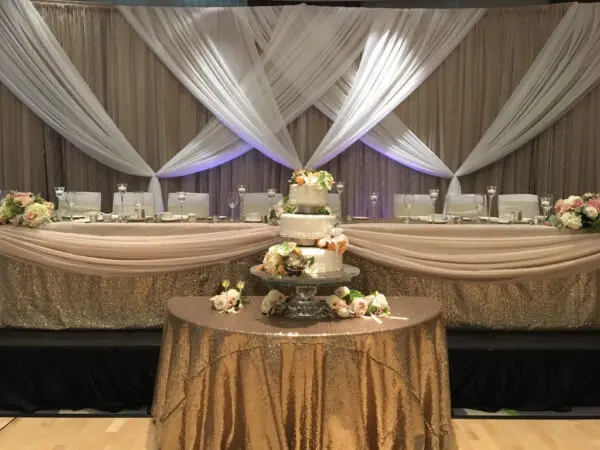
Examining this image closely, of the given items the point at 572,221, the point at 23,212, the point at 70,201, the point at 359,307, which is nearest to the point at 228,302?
the point at 359,307

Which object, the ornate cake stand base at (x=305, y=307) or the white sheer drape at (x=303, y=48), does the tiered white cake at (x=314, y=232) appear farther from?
the white sheer drape at (x=303, y=48)

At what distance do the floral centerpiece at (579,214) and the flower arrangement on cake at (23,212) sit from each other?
3.18 m

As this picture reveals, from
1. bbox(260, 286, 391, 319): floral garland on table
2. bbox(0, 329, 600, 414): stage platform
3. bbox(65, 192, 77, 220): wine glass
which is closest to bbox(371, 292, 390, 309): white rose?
bbox(260, 286, 391, 319): floral garland on table

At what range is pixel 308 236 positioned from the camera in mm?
2689

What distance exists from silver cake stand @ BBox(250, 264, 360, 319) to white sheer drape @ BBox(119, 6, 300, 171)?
4210 millimetres

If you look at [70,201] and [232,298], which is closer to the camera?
[232,298]

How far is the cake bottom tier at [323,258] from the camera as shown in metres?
2.67

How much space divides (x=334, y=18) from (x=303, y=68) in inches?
24.9

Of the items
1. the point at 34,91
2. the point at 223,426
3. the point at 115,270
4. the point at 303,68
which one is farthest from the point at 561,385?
the point at 34,91

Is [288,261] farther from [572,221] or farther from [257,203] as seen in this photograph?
[257,203]

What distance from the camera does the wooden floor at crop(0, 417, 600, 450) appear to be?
3.19m

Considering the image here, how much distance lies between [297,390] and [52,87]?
5326 millimetres

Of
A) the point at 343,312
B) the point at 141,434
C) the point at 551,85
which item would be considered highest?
the point at 551,85

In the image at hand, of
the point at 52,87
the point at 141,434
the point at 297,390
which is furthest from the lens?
the point at 52,87
